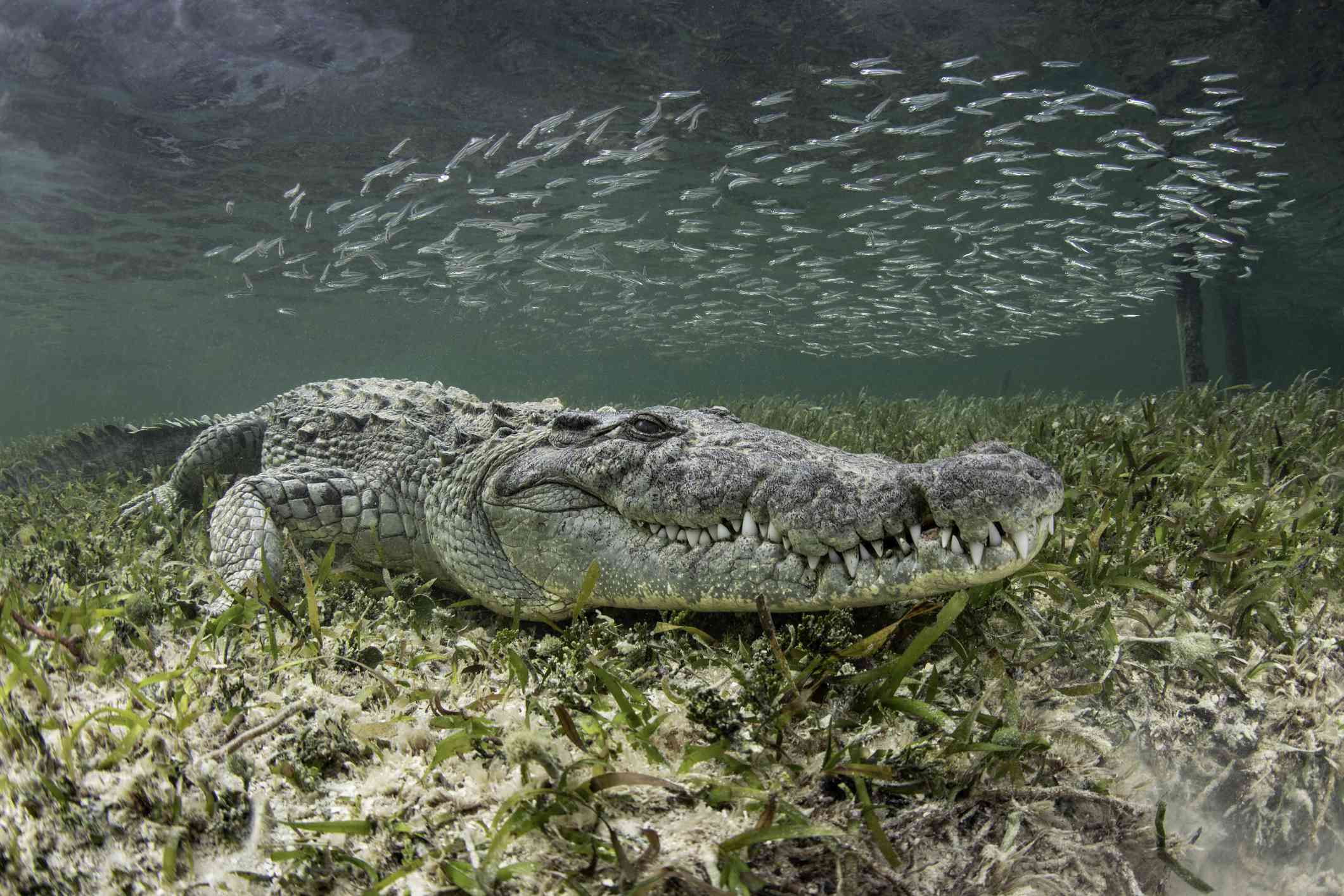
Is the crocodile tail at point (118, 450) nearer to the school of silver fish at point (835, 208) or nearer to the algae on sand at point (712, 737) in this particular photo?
the algae on sand at point (712, 737)

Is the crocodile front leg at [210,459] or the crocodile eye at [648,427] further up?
the crocodile eye at [648,427]

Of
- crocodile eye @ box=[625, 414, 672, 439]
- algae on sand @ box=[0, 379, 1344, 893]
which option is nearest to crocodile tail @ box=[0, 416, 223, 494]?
algae on sand @ box=[0, 379, 1344, 893]

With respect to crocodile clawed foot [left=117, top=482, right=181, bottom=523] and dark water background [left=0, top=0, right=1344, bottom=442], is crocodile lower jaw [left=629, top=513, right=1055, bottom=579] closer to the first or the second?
crocodile clawed foot [left=117, top=482, right=181, bottom=523]

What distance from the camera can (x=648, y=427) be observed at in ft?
8.82

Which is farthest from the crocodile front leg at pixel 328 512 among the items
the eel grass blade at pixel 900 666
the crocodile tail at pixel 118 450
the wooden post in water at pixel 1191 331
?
the wooden post in water at pixel 1191 331

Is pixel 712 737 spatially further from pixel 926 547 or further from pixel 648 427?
pixel 648 427

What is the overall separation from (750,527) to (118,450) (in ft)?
20.2

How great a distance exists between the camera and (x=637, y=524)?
2447 millimetres

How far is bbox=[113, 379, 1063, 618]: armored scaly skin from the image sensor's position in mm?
1856

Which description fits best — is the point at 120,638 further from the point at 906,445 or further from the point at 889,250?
the point at 889,250

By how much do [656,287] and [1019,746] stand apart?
3240 cm

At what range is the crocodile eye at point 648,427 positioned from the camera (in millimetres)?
2652

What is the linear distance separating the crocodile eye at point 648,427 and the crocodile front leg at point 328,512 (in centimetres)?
127

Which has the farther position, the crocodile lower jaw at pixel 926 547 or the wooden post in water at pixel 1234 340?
the wooden post in water at pixel 1234 340
